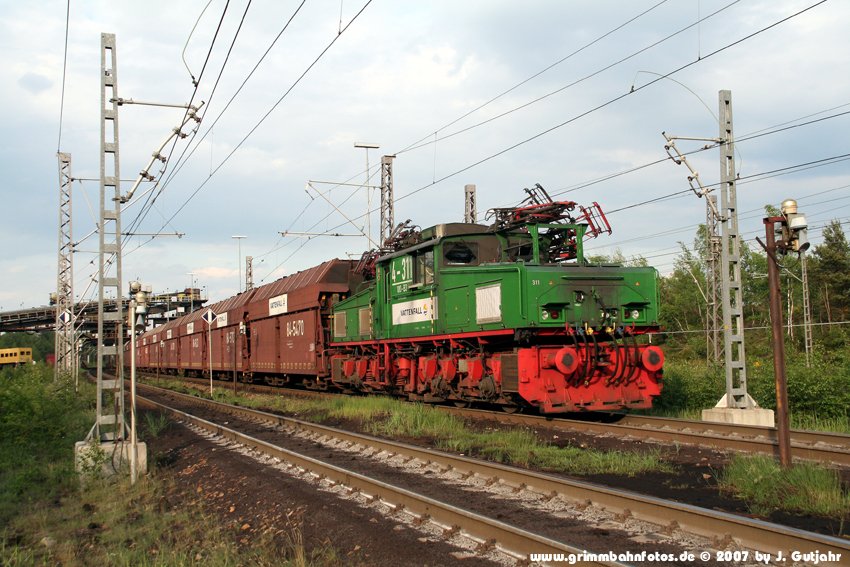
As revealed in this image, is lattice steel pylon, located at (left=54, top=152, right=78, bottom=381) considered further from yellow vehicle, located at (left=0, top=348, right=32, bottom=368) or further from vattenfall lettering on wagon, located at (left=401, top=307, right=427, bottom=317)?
yellow vehicle, located at (left=0, top=348, right=32, bottom=368)

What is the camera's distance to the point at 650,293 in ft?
42.3

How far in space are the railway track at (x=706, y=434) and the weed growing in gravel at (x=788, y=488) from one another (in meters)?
1.36

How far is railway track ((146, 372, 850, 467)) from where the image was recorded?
29.9 ft

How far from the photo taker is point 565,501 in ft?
23.7

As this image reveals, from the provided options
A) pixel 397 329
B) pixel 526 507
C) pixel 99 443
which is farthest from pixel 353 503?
pixel 397 329

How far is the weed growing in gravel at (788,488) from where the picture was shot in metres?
6.45

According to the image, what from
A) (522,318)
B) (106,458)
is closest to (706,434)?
(522,318)

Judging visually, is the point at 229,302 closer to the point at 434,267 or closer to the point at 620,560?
the point at 434,267

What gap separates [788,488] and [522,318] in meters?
5.53

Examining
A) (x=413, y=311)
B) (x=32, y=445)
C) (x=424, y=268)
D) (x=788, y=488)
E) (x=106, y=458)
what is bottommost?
(x=32, y=445)

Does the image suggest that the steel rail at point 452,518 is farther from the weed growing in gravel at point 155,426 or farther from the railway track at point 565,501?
the weed growing in gravel at point 155,426

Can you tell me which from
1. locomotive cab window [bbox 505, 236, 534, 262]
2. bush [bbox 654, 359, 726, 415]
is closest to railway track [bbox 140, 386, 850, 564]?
locomotive cab window [bbox 505, 236, 534, 262]

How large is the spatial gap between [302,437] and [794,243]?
8.95 m

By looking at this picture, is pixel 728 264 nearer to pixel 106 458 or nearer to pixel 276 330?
pixel 106 458
